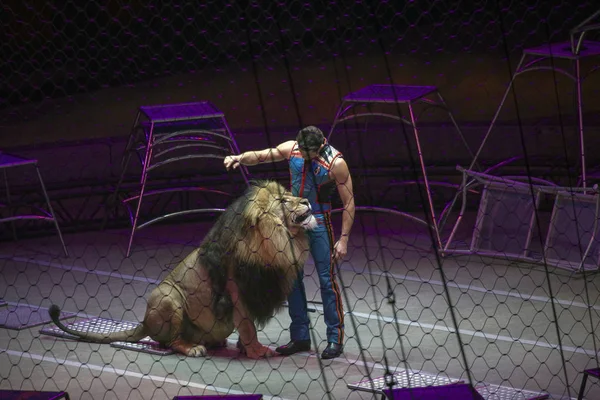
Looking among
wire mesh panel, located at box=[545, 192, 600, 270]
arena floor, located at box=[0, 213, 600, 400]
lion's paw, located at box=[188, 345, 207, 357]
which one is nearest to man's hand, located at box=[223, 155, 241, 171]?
arena floor, located at box=[0, 213, 600, 400]

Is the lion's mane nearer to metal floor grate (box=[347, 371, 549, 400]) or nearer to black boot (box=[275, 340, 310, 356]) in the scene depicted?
black boot (box=[275, 340, 310, 356])

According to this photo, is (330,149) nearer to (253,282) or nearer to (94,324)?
(253,282)

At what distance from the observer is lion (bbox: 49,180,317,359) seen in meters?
5.40

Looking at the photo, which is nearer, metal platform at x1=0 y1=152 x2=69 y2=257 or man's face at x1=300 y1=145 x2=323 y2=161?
man's face at x1=300 y1=145 x2=323 y2=161

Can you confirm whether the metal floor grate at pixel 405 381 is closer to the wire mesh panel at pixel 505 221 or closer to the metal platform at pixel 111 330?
the metal platform at pixel 111 330

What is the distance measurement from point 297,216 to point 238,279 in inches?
19.3

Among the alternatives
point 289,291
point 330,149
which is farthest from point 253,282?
point 330,149

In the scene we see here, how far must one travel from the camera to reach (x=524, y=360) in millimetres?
5418

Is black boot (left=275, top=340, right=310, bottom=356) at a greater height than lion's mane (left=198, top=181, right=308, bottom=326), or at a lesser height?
lesser

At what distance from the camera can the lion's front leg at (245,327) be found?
554 centimetres

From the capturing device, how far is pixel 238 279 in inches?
217

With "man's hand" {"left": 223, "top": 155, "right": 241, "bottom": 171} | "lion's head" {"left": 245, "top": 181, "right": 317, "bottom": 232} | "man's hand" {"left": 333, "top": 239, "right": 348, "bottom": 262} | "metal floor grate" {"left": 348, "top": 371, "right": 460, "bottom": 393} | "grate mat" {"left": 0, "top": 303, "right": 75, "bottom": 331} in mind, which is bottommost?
"metal floor grate" {"left": 348, "top": 371, "right": 460, "bottom": 393}

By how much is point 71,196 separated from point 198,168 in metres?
1.26

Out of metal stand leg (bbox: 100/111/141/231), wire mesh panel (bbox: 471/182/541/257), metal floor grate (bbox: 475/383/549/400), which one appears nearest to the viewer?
metal floor grate (bbox: 475/383/549/400)
